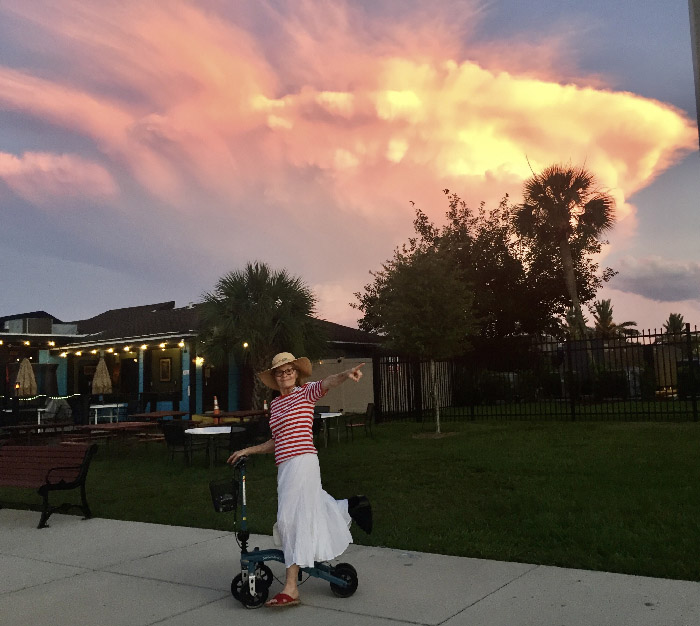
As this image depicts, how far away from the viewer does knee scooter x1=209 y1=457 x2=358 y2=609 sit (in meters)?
4.64

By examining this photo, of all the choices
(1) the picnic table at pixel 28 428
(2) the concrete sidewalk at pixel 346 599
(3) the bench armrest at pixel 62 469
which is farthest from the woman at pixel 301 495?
(1) the picnic table at pixel 28 428

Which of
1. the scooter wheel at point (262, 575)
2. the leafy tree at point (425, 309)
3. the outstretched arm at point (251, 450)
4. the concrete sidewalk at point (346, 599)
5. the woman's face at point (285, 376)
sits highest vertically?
the leafy tree at point (425, 309)

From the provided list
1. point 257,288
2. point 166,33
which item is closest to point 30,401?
point 257,288

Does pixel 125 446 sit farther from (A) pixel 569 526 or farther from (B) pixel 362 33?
(A) pixel 569 526

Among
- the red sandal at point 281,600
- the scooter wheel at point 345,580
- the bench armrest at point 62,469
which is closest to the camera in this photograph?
the red sandal at point 281,600

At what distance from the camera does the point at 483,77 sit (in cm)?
1450

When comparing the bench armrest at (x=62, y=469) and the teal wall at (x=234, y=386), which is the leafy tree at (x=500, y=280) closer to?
the teal wall at (x=234, y=386)

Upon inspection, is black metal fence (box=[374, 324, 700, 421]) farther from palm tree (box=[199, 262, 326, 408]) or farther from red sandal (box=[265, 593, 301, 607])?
red sandal (box=[265, 593, 301, 607])

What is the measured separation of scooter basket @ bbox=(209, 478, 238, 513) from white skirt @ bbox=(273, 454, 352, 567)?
0.37 metres

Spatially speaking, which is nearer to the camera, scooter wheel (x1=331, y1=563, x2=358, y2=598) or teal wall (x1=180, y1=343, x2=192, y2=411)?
scooter wheel (x1=331, y1=563, x2=358, y2=598)

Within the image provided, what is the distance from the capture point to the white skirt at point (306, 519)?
4.50m

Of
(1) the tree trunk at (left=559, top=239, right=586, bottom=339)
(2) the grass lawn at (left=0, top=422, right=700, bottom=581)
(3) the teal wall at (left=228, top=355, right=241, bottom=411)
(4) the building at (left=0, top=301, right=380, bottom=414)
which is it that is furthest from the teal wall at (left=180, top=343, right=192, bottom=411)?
(1) the tree trunk at (left=559, top=239, right=586, bottom=339)

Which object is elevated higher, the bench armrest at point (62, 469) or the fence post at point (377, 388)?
the fence post at point (377, 388)

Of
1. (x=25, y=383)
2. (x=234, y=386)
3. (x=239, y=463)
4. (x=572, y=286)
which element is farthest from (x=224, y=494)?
(x=572, y=286)
